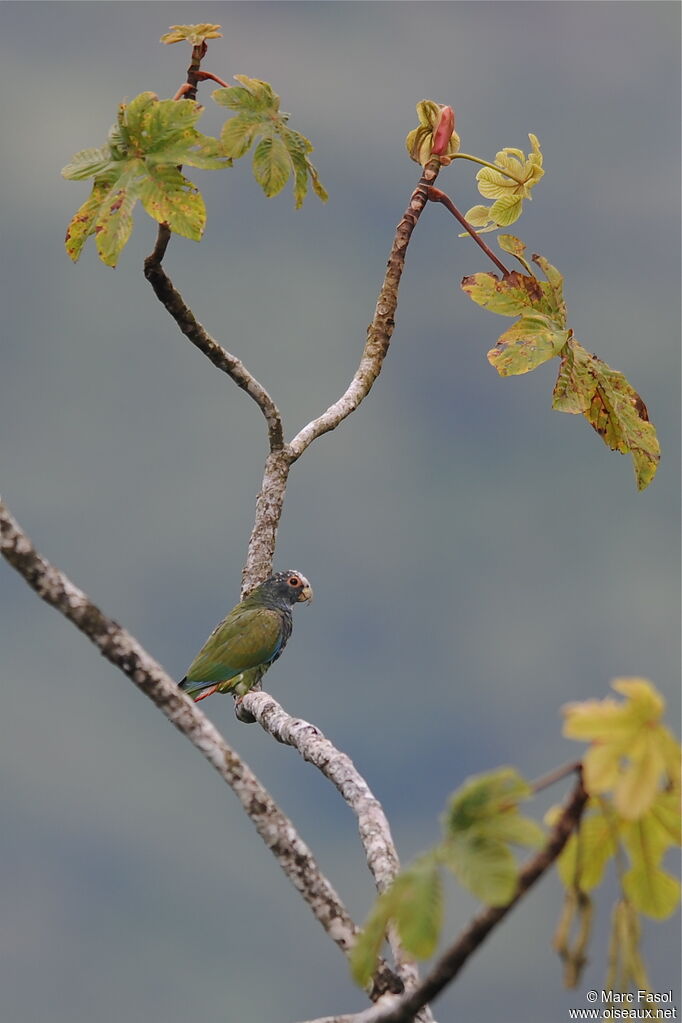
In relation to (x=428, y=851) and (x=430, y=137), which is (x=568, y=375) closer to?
(x=430, y=137)

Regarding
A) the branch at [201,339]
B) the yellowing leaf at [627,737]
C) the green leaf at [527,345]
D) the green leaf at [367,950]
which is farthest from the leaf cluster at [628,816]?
the branch at [201,339]

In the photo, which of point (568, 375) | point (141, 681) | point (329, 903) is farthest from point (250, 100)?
point (329, 903)

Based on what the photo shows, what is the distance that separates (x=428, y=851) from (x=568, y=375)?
11.4ft

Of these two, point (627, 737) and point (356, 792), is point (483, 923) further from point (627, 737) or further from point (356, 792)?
point (356, 792)

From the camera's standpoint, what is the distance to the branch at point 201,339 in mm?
5631

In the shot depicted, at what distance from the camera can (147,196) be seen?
4.81m

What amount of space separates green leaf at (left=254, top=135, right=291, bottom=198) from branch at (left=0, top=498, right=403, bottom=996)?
245 centimetres

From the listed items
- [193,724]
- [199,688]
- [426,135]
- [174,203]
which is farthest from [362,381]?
[193,724]

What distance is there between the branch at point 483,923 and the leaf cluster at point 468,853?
0.17 feet

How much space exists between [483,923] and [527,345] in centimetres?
352

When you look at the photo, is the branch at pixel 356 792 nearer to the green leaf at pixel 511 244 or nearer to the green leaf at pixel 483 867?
the green leaf at pixel 483 867

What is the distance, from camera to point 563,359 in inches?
225

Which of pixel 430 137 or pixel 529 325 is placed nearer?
pixel 529 325

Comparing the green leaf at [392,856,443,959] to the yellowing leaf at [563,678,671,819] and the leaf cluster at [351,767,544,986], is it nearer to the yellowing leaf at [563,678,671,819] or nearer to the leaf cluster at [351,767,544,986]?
the leaf cluster at [351,767,544,986]
